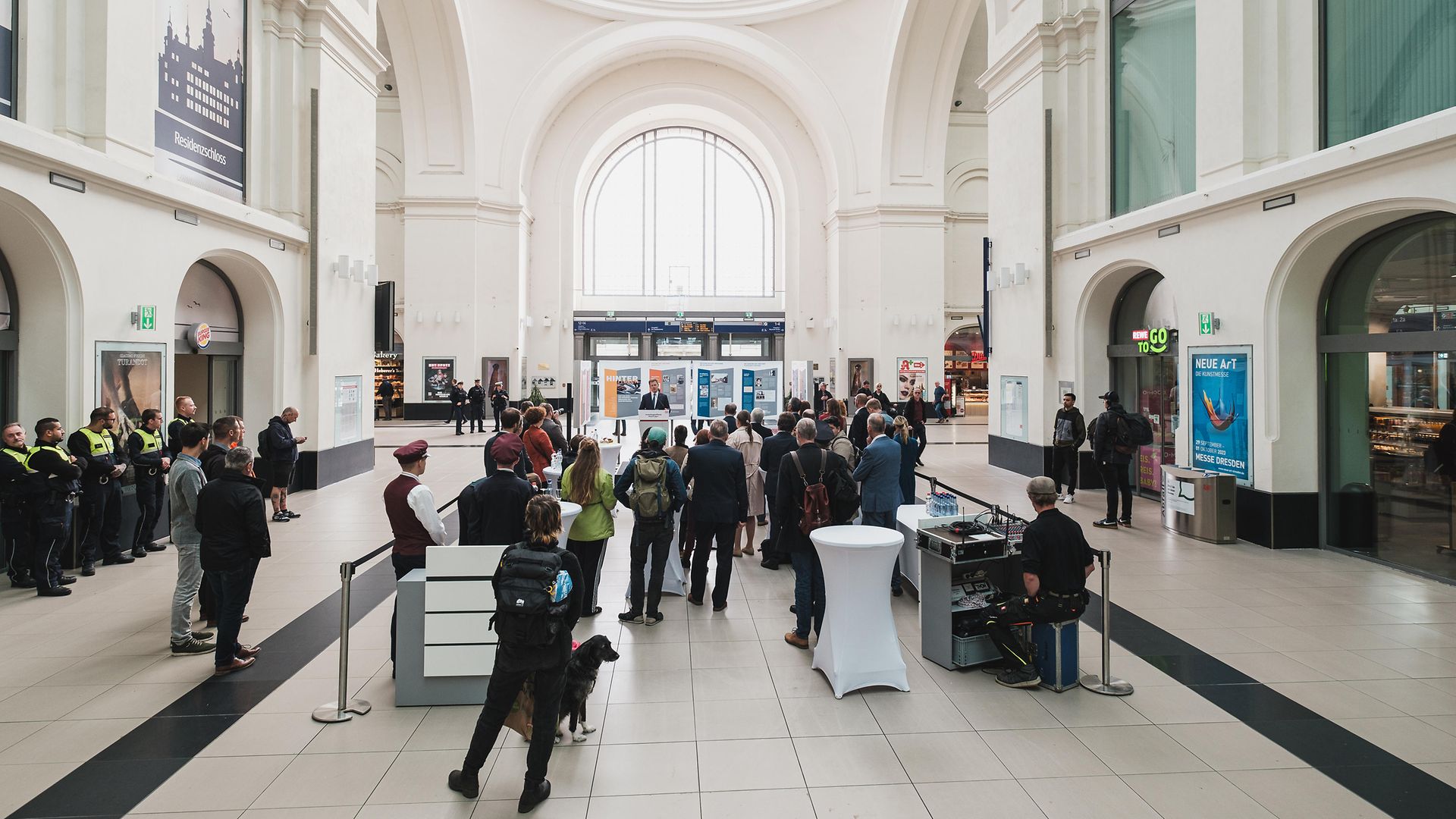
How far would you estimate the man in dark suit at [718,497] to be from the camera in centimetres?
590

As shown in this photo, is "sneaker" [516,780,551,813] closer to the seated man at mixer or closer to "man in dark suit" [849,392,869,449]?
the seated man at mixer

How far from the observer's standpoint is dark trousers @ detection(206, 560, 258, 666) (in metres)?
4.64

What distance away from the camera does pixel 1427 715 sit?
4.13 m

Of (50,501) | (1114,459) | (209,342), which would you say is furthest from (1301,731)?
(209,342)

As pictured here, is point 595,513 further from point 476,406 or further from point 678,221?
point 678,221

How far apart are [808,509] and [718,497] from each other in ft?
3.13

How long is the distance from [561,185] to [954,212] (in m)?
14.2

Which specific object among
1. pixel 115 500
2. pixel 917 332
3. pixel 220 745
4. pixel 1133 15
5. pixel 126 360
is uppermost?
pixel 1133 15

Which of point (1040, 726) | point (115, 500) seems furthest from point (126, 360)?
point (1040, 726)

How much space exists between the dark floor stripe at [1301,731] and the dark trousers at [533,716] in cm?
333

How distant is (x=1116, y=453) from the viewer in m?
9.24

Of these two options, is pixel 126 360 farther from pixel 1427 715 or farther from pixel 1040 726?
pixel 1427 715

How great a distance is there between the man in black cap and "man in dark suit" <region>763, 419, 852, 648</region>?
5333mm

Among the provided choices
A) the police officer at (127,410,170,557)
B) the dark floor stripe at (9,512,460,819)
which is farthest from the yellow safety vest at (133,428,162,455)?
the dark floor stripe at (9,512,460,819)
